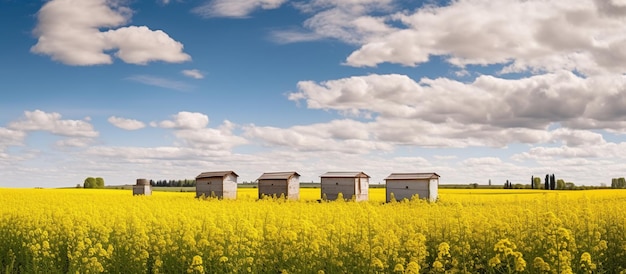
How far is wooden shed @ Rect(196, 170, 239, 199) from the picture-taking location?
123ft

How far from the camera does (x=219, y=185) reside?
3769 centimetres

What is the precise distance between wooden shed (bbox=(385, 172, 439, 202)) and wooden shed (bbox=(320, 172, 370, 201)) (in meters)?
1.57

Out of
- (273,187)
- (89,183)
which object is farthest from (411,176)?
(89,183)

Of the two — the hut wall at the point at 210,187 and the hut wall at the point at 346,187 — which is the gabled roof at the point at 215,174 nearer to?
the hut wall at the point at 210,187

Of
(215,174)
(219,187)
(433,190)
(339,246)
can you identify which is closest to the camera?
(339,246)

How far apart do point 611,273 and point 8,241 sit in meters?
15.6

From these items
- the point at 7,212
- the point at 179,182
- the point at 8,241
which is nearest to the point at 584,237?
the point at 8,241

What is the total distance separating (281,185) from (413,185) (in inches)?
339

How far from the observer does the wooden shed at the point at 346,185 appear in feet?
117

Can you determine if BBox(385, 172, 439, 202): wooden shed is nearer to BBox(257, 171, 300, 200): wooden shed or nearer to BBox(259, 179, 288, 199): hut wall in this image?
BBox(257, 171, 300, 200): wooden shed

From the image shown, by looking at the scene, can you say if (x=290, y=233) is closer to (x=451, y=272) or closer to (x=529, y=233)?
(x=451, y=272)

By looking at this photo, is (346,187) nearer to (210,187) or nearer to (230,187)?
(230,187)

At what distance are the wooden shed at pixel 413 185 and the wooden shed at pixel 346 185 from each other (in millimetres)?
1572

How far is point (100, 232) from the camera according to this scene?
1460cm
